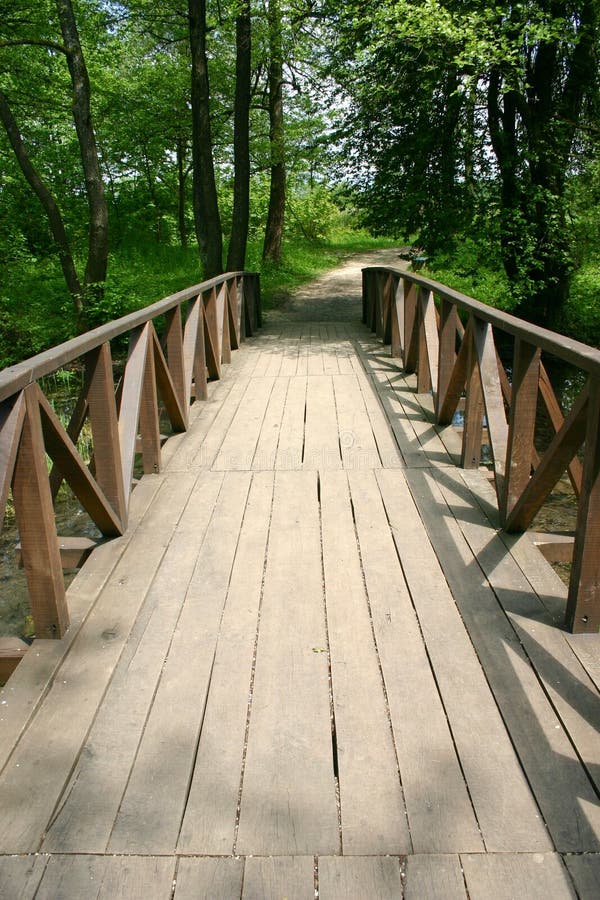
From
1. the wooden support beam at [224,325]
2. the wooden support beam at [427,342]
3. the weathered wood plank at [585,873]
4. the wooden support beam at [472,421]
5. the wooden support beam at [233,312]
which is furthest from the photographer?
the wooden support beam at [233,312]

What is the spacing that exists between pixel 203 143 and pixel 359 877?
1117cm

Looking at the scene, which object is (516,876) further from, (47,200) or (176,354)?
(47,200)

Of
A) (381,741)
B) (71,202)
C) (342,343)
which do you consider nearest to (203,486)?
(381,741)

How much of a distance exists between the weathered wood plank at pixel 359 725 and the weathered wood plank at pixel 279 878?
0.10m

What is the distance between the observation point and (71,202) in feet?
58.9

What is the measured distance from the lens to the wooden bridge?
1.57 metres

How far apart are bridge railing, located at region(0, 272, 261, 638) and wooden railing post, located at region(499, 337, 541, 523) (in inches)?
68.1

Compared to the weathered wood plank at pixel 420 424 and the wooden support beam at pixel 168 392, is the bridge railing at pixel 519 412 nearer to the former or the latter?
the weathered wood plank at pixel 420 424

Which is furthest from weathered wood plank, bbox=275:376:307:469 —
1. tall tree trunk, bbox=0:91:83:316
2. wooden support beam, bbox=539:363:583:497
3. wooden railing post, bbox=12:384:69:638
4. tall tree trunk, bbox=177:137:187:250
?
tall tree trunk, bbox=177:137:187:250

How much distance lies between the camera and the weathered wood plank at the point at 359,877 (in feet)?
4.83

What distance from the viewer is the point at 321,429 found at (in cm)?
484

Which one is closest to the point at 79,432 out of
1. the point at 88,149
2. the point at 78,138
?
the point at 88,149

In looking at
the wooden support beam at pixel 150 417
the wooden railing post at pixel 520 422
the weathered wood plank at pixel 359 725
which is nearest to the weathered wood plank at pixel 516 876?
the weathered wood plank at pixel 359 725

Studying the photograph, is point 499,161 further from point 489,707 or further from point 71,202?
point 71,202
